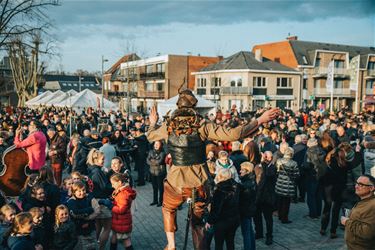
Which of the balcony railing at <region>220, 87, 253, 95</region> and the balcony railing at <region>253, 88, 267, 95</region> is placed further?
the balcony railing at <region>253, 88, 267, 95</region>

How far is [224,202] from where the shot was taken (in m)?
5.71

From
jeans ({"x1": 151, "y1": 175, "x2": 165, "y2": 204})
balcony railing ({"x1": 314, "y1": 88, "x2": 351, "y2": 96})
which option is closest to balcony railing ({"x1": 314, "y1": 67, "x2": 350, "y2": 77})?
balcony railing ({"x1": 314, "y1": 88, "x2": 351, "y2": 96})

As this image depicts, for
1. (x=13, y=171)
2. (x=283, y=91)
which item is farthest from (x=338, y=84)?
(x=13, y=171)

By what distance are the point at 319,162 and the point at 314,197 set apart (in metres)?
1.15

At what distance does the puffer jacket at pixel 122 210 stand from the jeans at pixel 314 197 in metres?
4.90

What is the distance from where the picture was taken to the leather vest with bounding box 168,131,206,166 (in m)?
4.39

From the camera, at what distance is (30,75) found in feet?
149

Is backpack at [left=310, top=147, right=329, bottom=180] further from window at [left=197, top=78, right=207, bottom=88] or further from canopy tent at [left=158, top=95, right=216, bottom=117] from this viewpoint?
window at [left=197, top=78, right=207, bottom=88]

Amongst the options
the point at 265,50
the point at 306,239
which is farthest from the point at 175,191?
the point at 265,50

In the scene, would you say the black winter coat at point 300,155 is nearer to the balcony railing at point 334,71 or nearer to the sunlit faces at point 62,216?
the sunlit faces at point 62,216

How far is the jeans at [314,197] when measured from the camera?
9094 mm

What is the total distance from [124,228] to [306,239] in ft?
12.7

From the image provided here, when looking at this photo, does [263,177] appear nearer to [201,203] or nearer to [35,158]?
[201,203]

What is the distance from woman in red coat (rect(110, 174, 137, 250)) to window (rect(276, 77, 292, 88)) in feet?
149
